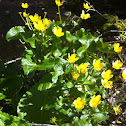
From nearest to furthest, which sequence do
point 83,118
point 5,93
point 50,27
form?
point 83,118
point 50,27
point 5,93

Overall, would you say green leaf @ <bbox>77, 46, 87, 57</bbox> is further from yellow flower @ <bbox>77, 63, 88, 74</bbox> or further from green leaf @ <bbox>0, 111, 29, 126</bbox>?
green leaf @ <bbox>0, 111, 29, 126</bbox>

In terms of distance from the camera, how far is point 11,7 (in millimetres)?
4402

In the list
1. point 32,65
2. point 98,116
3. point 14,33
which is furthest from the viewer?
point 14,33

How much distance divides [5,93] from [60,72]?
782 millimetres

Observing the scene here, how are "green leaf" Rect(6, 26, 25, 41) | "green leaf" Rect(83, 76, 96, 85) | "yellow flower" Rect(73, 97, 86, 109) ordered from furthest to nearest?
"green leaf" Rect(6, 26, 25, 41) → "green leaf" Rect(83, 76, 96, 85) → "yellow flower" Rect(73, 97, 86, 109)

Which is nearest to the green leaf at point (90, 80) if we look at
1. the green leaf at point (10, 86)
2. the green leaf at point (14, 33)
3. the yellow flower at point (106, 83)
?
the yellow flower at point (106, 83)

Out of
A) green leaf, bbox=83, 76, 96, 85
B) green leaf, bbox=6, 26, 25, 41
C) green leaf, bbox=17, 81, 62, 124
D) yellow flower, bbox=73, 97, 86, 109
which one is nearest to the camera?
yellow flower, bbox=73, 97, 86, 109

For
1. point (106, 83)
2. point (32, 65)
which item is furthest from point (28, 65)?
point (106, 83)

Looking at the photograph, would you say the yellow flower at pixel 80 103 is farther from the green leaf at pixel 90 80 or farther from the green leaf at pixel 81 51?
the green leaf at pixel 81 51

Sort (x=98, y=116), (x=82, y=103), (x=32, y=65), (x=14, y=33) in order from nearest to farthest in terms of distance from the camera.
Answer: (x=82, y=103) < (x=98, y=116) < (x=32, y=65) < (x=14, y=33)

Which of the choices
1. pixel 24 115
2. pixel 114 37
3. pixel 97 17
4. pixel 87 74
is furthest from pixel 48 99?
pixel 97 17

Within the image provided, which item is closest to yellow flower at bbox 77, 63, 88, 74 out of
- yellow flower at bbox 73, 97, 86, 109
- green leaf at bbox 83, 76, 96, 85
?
green leaf at bbox 83, 76, 96, 85

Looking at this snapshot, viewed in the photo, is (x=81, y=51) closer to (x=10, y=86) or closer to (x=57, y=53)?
(x=57, y=53)

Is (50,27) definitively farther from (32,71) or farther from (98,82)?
(98,82)
